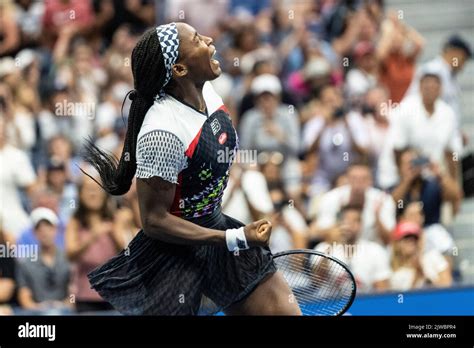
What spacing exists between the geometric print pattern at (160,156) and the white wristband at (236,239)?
0.26 meters

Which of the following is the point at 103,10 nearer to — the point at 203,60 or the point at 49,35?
the point at 49,35

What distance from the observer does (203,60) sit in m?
5.04

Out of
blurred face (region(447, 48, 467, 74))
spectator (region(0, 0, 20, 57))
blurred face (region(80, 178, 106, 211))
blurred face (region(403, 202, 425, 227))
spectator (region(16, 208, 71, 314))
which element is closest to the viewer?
spectator (region(16, 208, 71, 314))

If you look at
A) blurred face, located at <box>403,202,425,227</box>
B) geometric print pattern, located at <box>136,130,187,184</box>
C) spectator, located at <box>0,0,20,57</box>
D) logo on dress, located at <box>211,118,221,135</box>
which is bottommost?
blurred face, located at <box>403,202,425,227</box>

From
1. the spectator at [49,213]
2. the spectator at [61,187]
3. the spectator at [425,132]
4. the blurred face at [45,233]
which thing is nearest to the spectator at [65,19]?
the spectator at [61,187]

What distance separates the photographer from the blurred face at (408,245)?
23.6ft

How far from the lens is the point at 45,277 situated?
22.8 ft

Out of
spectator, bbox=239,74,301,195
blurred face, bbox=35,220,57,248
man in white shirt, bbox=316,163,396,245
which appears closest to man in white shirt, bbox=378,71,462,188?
man in white shirt, bbox=316,163,396,245

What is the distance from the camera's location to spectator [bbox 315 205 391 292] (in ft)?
23.1

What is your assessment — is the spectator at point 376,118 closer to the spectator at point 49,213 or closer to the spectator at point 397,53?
the spectator at point 397,53

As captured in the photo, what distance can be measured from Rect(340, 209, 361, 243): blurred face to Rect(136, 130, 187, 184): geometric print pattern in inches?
97.2

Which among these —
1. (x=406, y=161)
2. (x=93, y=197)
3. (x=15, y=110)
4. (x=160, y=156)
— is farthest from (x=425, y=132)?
(x=160, y=156)

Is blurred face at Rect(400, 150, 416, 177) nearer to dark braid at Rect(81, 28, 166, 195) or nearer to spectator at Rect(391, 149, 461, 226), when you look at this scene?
spectator at Rect(391, 149, 461, 226)
